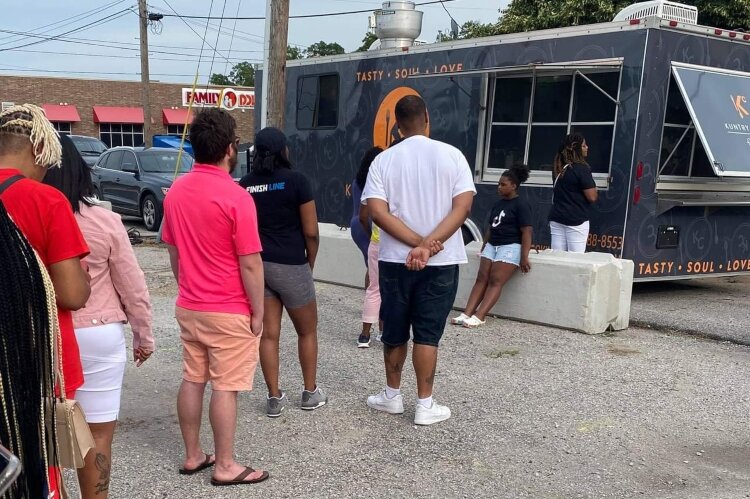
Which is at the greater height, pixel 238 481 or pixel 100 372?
pixel 100 372

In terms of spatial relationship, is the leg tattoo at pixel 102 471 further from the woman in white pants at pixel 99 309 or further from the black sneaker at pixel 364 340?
the black sneaker at pixel 364 340

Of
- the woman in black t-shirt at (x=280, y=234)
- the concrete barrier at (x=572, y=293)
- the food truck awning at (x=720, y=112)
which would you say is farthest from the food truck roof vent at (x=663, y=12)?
the woman in black t-shirt at (x=280, y=234)

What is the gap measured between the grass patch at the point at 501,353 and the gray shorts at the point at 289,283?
6.94ft

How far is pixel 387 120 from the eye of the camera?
9891 millimetres

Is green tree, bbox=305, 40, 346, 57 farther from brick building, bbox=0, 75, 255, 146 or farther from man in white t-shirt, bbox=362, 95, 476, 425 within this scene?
man in white t-shirt, bbox=362, 95, 476, 425

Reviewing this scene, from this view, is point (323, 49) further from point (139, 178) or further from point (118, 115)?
point (139, 178)

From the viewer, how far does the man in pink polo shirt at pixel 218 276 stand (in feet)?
11.6

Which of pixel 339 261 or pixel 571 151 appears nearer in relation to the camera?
pixel 571 151

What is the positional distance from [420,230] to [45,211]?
7.86 ft

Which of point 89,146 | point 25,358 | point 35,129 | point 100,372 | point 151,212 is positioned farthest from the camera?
point 89,146

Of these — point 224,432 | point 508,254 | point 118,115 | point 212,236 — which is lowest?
point 224,432

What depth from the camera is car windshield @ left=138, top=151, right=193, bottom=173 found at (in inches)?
594

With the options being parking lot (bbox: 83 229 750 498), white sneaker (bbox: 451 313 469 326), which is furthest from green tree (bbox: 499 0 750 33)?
white sneaker (bbox: 451 313 469 326)

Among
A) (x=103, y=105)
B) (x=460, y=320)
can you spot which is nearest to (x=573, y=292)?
(x=460, y=320)
